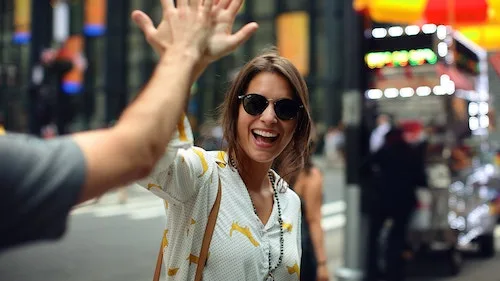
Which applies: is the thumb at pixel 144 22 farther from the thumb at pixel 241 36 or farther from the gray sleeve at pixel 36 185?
the gray sleeve at pixel 36 185

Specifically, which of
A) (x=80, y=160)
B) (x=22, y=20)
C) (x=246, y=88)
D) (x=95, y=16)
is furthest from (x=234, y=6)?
(x=22, y=20)

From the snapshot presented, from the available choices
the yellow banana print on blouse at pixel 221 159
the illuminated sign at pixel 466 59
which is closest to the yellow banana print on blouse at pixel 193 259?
the yellow banana print on blouse at pixel 221 159

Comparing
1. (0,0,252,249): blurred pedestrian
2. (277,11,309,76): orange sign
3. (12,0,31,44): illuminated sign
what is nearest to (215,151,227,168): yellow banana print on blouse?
(0,0,252,249): blurred pedestrian

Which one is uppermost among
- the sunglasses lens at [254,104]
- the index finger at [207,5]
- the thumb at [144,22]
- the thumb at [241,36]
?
the index finger at [207,5]

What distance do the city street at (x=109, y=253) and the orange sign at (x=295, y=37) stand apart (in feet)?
58.3

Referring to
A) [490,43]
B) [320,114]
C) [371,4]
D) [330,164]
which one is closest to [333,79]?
[320,114]

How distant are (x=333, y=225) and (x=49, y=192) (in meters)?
11.8

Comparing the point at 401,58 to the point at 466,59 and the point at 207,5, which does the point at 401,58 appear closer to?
the point at 466,59

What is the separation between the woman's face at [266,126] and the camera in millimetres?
2248

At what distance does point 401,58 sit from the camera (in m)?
6.75

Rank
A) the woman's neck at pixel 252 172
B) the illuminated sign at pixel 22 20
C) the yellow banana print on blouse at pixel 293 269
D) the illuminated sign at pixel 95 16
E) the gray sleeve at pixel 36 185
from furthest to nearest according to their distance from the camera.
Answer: the illuminated sign at pixel 22 20, the illuminated sign at pixel 95 16, the woman's neck at pixel 252 172, the yellow banana print on blouse at pixel 293 269, the gray sleeve at pixel 36 185

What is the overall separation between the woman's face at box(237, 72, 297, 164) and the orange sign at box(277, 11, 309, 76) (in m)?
29.4

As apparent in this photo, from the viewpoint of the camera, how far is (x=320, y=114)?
3319 cm

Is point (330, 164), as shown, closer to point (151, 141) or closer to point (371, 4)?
point (371, 4)
